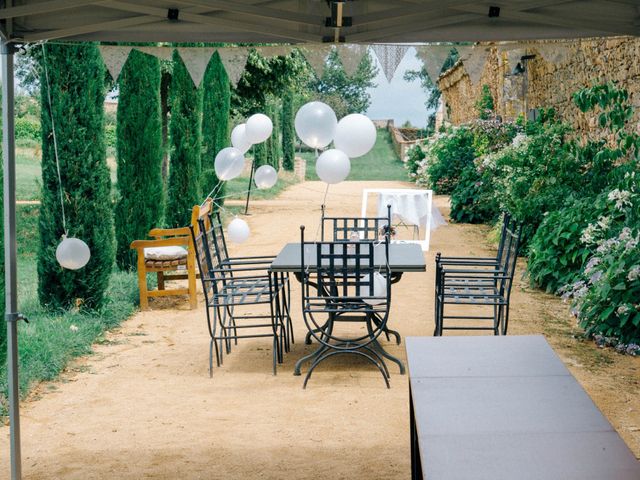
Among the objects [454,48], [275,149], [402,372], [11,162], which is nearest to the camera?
[11,162]

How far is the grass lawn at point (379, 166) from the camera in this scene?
1496 inches

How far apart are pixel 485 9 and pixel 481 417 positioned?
2.20 metres

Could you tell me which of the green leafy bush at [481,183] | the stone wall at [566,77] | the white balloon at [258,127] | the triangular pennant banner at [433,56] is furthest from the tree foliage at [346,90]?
the triangular pennant banner at [433,56]

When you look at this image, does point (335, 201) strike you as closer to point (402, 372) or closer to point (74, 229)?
point (74, 229)

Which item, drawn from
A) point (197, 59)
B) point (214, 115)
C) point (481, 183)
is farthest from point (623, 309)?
point (214, 115)

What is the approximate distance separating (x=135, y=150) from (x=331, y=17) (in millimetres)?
6929

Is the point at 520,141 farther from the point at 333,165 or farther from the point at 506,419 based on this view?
the point at 506,419

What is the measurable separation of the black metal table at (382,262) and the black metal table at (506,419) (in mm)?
2641

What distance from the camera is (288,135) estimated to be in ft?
109

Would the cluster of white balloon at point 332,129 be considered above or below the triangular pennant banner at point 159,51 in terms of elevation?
below

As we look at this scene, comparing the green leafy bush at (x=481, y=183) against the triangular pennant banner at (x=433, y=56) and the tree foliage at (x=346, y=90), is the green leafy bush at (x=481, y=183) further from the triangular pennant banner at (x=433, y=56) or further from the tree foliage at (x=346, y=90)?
the tree foliage at (x=346, y=90)

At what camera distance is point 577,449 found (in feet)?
7.00

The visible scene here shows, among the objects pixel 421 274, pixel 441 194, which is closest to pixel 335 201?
pixel 441 194

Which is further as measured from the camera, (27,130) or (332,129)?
(27,130)
